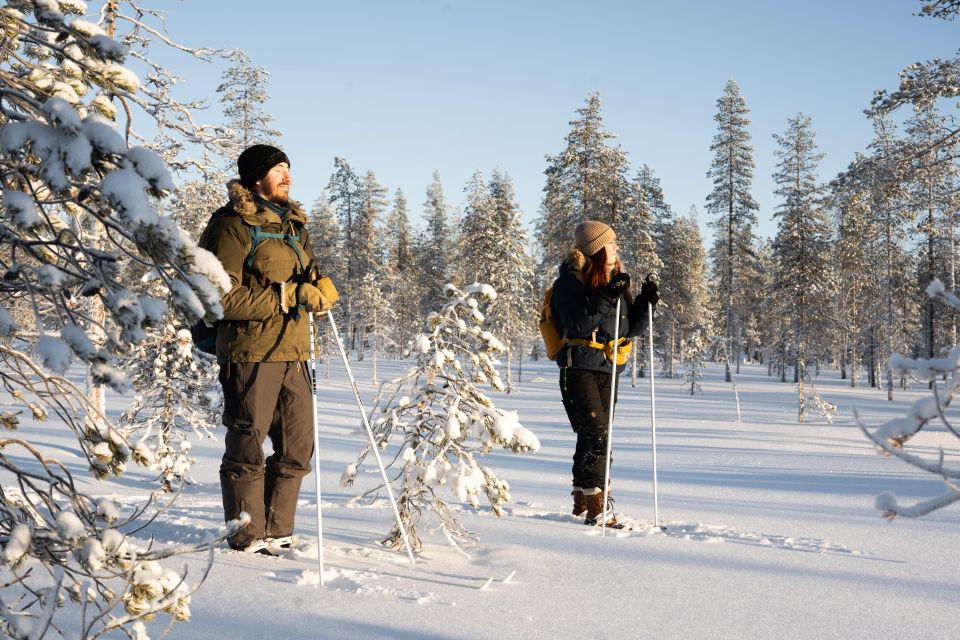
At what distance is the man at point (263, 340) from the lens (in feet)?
12.5

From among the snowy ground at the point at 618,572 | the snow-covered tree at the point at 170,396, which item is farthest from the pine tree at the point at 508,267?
the snowy ground at the point at 618,572

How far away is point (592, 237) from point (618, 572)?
2583 mm

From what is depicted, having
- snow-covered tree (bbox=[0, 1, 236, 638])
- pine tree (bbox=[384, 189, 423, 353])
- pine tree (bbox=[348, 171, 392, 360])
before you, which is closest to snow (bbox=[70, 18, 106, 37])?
snow-covered tree (bbox=[0, 1, 236, 638])

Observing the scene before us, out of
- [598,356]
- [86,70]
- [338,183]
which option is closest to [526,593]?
[598,356]

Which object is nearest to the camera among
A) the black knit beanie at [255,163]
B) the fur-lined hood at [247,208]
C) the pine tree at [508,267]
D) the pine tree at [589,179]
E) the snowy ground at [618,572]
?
the snowy ground at [618,572]

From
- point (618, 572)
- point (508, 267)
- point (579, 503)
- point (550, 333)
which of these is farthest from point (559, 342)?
point (508, 267)

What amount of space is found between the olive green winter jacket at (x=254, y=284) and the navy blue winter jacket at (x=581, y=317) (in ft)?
6.74

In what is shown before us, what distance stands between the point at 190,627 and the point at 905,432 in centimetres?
261

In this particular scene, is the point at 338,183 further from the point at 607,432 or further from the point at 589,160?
the point at 607,432

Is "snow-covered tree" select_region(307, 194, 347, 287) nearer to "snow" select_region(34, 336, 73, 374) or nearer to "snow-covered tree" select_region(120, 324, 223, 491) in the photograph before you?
"snow-covered tree" select_region(120, 324, 223, 491)

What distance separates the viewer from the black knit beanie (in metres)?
4.08

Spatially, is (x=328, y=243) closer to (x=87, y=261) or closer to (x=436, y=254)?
(x=436, y=254)

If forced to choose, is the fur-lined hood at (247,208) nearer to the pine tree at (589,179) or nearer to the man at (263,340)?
the man at (263,340)

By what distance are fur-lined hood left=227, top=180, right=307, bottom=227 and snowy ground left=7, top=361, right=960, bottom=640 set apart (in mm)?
1750
